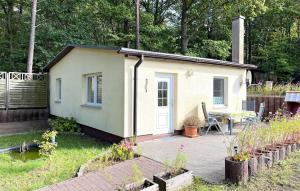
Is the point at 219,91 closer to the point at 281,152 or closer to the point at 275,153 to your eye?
the point at 281,152

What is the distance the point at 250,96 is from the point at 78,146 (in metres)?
11.0

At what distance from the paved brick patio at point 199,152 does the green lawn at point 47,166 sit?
1.78 m

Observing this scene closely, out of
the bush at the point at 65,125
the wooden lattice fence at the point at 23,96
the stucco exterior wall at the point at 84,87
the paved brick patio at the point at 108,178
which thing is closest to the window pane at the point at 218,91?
the stucco exterior wall at the point at 84,87

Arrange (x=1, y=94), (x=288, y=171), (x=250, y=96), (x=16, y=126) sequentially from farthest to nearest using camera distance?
(x=250, y=96)
(x=1, y=94)
(x=16, y=126)
(x=288, y=171)

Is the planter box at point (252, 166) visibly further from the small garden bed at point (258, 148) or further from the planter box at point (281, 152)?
the planter box at point (281, 152)

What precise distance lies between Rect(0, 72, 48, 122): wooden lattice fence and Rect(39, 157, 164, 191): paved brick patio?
10.8 meters

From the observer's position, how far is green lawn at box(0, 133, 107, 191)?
5900mm

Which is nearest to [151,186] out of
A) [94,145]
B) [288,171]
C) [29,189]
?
[29,189]

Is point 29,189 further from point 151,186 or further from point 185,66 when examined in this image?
point 185,66

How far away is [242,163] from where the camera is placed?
18.0ft

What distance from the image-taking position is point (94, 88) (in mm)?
11258

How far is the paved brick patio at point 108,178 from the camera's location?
5501 mm


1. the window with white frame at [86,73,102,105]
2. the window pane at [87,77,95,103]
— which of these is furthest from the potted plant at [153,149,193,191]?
the window pane at [87,77,95,103]

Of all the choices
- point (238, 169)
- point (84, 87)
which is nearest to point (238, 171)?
point (238, 169)
